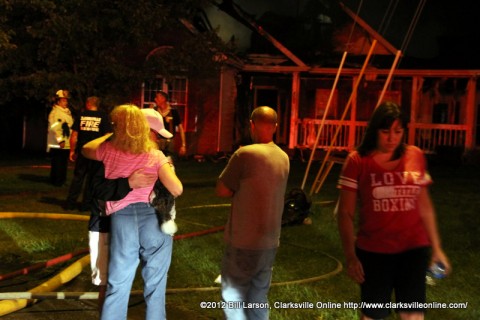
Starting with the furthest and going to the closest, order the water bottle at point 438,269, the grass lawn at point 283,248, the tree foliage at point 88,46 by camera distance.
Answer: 1. the tree foliage at point 88,46
2. the grass lawn at point 283,248
3. the water bottle at point 438,269

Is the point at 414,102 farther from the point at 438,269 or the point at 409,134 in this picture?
the point at 438,269

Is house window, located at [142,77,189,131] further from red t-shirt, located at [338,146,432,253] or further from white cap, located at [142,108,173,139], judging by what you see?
red t-shirt, located at [338,146,432,253]

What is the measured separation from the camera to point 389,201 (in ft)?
13.5

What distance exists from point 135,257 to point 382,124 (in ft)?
6.49

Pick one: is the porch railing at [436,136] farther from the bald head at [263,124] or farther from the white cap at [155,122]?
the bald head at [263,124]

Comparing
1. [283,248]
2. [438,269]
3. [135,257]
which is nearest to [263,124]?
[135,257]

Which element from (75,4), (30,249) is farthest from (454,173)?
(30,249)

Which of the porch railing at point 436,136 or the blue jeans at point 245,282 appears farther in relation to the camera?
the porch railing at point 436,136

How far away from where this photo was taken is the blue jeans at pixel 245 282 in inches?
186

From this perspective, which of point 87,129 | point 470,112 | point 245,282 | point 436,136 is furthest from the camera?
point 436,136

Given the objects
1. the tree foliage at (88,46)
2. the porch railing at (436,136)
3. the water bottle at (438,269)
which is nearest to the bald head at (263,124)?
the water bottle at (438,269)

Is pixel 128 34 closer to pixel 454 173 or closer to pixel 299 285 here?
pixel 454 173

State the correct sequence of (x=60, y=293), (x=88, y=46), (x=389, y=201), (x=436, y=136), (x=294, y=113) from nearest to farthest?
(x=389, y=201), (x=60, y=293), (x=88, y=46), (x=294, y=113), (x=436, y=136)

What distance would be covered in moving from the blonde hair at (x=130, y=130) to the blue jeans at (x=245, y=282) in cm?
96
